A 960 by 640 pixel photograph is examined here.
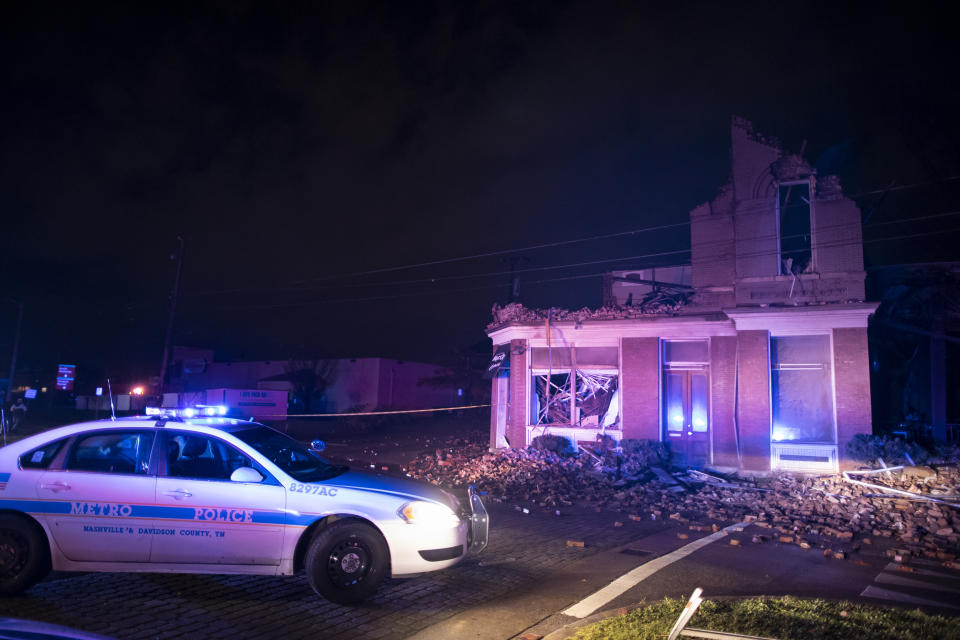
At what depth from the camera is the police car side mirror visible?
5.77 metres

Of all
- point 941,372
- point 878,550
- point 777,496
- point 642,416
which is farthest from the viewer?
point 642,416

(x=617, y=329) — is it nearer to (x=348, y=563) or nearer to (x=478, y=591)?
(x=478, y=591)

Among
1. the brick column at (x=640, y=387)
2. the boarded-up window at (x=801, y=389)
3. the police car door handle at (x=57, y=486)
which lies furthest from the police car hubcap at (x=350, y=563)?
the boarded-up window at (x=801, y=389)

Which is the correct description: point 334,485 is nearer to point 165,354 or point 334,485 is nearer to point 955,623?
point 955,623

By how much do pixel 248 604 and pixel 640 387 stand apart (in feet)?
45.0

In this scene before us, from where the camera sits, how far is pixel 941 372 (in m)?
16.0

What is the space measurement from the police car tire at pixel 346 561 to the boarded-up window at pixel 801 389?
43.6ft

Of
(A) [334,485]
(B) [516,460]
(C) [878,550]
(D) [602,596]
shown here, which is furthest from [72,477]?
(B) [516,460]

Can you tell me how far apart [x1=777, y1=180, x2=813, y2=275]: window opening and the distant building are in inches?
1146

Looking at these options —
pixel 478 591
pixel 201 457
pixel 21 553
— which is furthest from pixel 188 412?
pixel 478 591

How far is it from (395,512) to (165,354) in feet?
63.9

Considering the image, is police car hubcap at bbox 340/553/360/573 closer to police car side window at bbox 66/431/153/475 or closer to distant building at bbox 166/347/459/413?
police car side window at bbox 66/431/153/475

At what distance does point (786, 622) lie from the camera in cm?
511

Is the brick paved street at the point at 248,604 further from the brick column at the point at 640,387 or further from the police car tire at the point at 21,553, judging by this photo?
the brick column at the point at 640,387
